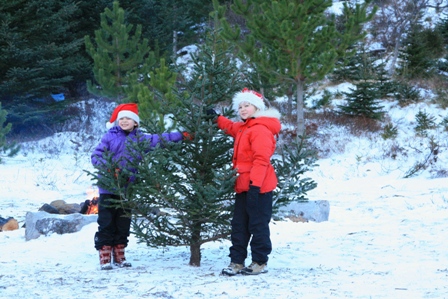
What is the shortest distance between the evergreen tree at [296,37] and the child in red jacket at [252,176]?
27.0 feet

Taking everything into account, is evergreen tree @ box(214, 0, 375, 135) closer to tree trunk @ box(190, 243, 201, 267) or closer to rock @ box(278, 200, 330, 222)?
rock @ box(278, 200, 330, 222)

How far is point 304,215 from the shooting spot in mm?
8266

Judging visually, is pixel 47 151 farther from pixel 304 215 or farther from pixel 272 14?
pixel 304 215

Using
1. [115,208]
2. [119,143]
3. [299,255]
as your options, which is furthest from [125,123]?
[299,255]

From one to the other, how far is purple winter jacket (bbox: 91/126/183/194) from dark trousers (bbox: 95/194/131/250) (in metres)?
0.15

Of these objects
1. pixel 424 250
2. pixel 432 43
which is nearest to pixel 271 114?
pixel 424 250

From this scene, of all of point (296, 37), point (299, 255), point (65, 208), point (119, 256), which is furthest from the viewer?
point (296, 37)

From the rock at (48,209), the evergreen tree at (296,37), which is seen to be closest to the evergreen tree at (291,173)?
the rock at (48,209)

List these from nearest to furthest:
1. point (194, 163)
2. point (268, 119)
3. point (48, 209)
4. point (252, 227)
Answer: point (252, 227) → point (268, 119) → point (194, 163) → point (48, 209)

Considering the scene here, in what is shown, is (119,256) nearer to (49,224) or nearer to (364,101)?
(49,224)

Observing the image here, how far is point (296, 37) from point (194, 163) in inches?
378

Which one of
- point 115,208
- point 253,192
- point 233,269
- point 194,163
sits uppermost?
point 194,163

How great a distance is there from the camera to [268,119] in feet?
16.1

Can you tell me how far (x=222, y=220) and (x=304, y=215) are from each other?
3.42 metres
